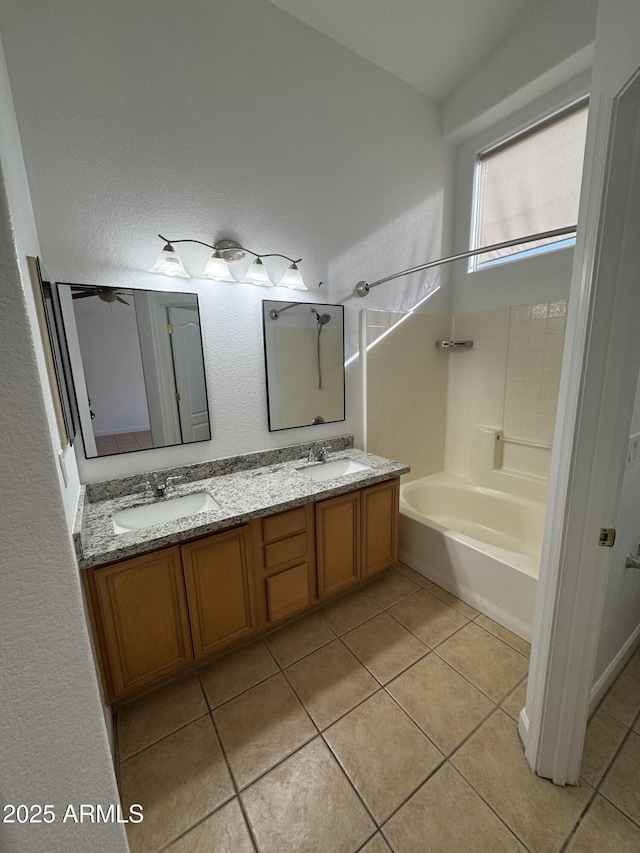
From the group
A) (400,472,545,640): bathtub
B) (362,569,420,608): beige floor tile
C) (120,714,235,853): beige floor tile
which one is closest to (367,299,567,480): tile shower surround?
(400,472,545,640): bathtub

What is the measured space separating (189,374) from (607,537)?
6.03 feet

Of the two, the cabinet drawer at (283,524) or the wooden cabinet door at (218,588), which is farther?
the cabinet drawer at (283,524)

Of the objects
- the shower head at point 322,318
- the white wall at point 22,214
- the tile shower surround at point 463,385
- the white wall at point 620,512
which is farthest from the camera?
the tile shower surround at point 463,385

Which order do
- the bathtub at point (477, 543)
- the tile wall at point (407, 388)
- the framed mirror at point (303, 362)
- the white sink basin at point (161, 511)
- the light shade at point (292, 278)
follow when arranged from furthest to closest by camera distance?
the tile wall at point (407, 388) < the framed mirror at point (303, 362) < the light shade at point (292, 278) < the bathtub at point (477, 543) < the white sink basin at point (161, 511)

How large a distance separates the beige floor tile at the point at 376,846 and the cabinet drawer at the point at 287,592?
2.74ft

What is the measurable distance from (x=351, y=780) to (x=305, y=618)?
784 mm

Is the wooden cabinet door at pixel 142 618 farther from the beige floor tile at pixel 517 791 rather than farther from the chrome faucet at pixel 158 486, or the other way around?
the beige floor tile at pixel 517 791

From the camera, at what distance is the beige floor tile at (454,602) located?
1896mm

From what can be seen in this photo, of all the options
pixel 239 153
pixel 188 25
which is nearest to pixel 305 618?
pixel 239 153

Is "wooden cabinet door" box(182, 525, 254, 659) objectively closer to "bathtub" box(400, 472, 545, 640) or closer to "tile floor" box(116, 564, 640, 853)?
"tile floor" box(116, 564, 640, 853)

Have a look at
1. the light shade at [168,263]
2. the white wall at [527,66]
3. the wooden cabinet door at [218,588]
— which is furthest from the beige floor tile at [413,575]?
the white wall at [527,66]

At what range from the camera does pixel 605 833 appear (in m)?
1.01

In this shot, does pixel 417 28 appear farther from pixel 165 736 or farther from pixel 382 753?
pixel 165 736

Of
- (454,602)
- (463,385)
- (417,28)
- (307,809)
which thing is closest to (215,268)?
(417,28)
